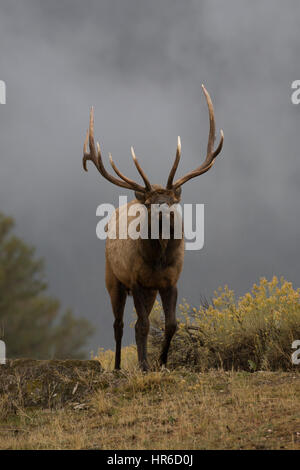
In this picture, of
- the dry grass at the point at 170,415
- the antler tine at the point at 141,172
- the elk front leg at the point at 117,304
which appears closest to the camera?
the dry grass at the point at 170,415

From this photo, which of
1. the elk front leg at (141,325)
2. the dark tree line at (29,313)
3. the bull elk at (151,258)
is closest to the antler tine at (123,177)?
the bull elk at (151,258)

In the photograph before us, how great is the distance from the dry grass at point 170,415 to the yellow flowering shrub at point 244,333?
159 cm

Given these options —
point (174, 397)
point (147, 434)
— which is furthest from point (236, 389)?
point (147, 434)

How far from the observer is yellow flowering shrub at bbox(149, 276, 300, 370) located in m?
8.29

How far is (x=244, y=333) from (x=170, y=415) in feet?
11.4

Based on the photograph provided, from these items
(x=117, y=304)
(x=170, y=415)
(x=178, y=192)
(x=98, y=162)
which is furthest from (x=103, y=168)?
(x=170, y=415)

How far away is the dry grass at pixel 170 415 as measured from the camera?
467 centimetres

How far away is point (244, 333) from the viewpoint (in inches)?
344

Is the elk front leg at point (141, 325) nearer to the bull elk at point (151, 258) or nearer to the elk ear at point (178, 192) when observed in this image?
the bull elk at point (151, 258)

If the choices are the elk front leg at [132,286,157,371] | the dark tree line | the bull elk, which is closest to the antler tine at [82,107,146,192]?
the bull elk

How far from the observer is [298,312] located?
845 centimetres

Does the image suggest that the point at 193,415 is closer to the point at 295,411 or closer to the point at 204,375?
the point at 295,411

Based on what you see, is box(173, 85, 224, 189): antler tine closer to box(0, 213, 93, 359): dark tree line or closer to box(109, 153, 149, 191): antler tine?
box(109, 153, 149, 191): antler tine

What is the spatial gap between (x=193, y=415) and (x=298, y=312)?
11.7 feet
